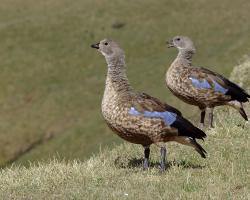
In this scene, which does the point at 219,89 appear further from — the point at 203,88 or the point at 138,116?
the point at 138,116

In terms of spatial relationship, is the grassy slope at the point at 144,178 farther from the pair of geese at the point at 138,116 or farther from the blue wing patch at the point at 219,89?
the blue wing patch at the point at 219,89

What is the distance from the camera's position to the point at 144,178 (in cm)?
1055

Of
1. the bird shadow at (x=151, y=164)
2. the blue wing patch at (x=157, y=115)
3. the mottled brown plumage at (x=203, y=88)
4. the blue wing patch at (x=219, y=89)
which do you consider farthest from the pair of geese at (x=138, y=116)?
the blue wing patch at (x=219, y=89)

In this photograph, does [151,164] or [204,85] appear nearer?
[151,164]

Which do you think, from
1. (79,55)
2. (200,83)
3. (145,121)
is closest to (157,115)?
(145,121)

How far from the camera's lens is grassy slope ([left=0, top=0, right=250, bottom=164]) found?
42.0m

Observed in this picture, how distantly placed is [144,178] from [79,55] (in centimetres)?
4811

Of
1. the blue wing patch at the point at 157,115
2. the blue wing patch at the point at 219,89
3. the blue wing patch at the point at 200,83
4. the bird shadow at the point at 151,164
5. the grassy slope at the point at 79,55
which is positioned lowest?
the grassy slope at the point at 79,55

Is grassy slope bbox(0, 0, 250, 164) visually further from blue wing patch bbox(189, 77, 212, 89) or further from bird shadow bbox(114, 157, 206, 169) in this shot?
bird shadow bbox(114, 157, 206, 169)

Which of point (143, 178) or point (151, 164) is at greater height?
point (143, 178)

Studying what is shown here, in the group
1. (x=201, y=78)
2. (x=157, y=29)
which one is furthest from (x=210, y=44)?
(x=201, y=78)

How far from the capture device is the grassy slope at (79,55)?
→ 4200 cm

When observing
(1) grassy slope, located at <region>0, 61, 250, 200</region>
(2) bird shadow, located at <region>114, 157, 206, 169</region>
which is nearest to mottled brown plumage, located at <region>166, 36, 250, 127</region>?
(1) grassy slope, located at <region>0, 61, 250, 200</region>

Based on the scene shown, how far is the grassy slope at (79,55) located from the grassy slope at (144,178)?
2034cm
